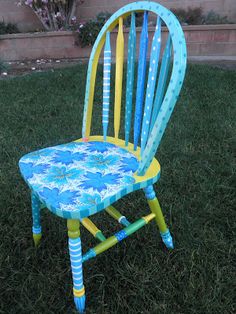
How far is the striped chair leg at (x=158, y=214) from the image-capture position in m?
1.27

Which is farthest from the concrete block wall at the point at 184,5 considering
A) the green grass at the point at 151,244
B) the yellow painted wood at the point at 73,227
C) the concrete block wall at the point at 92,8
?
the yellow painted wood at the point at 73,227

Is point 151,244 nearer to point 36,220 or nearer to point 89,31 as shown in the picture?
point 36,220

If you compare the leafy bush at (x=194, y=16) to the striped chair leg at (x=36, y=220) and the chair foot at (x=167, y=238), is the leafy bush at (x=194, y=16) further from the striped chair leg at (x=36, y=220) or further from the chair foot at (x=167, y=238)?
the striped chair leg at (x=36, y=220)

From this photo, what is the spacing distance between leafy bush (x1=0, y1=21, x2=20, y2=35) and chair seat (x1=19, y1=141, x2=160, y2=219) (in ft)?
15.5

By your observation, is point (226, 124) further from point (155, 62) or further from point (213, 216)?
point (155, 62)

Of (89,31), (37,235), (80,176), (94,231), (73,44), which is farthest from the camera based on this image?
(73,44)

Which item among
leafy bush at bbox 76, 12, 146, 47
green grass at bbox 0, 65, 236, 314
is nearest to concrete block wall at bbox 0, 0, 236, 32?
leafy bush at bbox 76, 12, 146, 47

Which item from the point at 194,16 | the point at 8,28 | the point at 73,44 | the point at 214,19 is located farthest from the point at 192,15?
the point at 8,28

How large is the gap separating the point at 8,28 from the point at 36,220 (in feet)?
16.0

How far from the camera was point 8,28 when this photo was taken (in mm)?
5289

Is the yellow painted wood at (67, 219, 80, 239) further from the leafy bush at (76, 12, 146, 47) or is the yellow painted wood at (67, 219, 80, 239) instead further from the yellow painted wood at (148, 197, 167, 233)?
the leafy bush at (76, 12, 146, 47)

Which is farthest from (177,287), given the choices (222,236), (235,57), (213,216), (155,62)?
(235,57)

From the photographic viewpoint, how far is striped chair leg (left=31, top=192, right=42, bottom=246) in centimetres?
135

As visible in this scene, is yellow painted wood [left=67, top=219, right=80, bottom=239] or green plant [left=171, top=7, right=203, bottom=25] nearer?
yellow painted wood [left=67, top=219, right=80, bottom=239]
